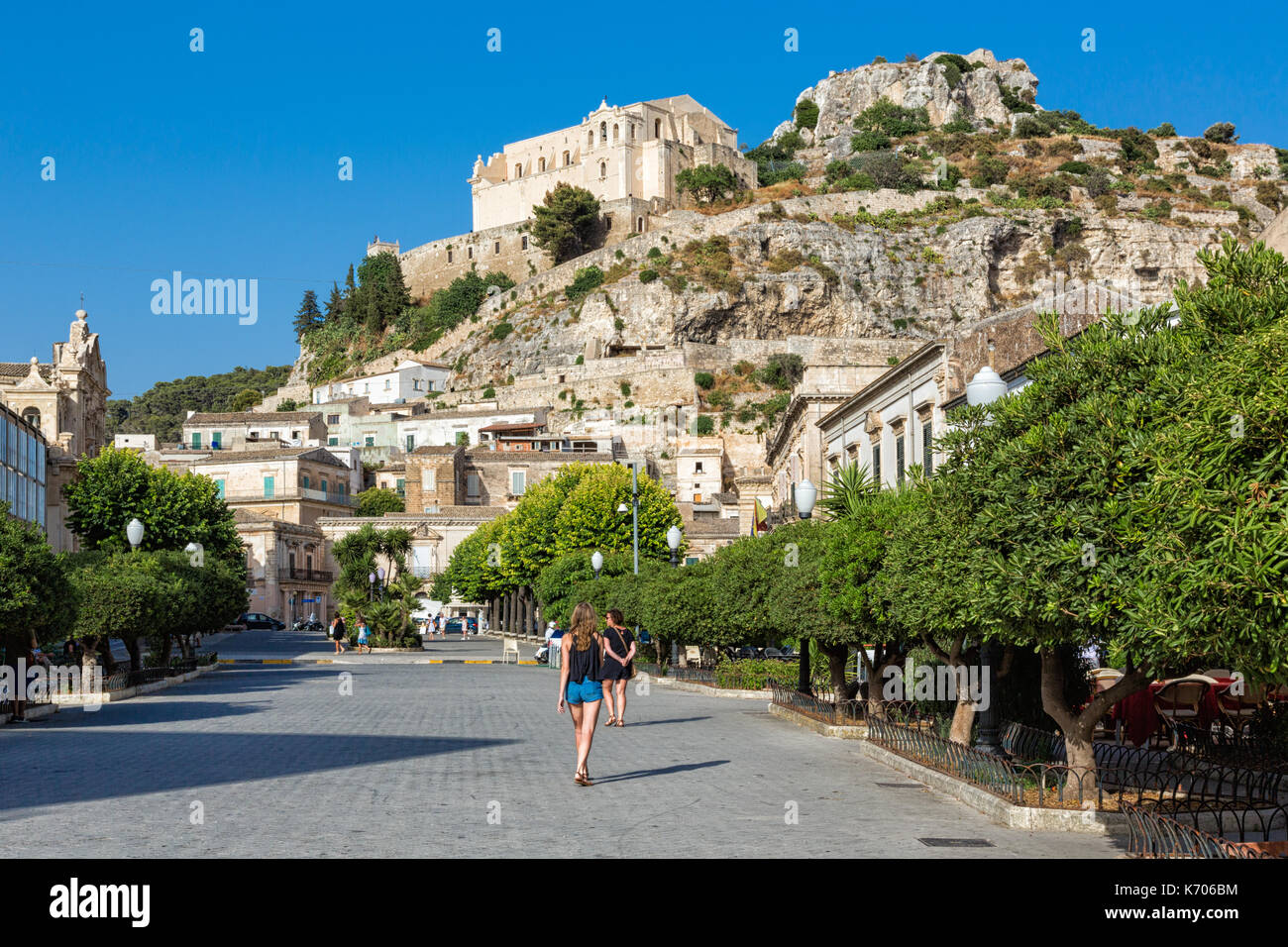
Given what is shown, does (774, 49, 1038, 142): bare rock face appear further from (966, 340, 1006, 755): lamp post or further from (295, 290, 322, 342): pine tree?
(966, 340, 1006, 755): lamp post

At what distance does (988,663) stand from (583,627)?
13.8ft

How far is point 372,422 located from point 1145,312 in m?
99.2

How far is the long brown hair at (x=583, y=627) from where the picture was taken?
12.8 meters

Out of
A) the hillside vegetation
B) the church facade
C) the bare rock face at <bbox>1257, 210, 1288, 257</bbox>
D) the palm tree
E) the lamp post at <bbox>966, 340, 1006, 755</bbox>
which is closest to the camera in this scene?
the lamp post at <bbox>966, 340, 1006, 755</bbox>

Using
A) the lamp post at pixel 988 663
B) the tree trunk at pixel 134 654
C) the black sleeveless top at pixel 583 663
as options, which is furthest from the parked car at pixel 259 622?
the lamp post at pixel 988 663

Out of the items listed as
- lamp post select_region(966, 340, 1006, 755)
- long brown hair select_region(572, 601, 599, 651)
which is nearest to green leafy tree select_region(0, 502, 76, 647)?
long brown hair select_region(572, 601, 599, 651)

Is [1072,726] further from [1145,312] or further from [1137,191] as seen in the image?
[1137,191]

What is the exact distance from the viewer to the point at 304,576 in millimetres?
82625

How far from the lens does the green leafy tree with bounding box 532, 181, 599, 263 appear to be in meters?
118

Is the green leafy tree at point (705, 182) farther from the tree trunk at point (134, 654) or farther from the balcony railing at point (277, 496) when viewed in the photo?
the tree trunk at point (134, 654)

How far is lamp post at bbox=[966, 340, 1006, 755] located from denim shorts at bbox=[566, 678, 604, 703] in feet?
12.4

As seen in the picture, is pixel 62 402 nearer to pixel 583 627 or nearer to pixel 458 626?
pixel 458 626

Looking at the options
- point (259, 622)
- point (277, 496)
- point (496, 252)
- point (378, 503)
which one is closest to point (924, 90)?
point (496, 252)

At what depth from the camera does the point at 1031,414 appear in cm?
990
